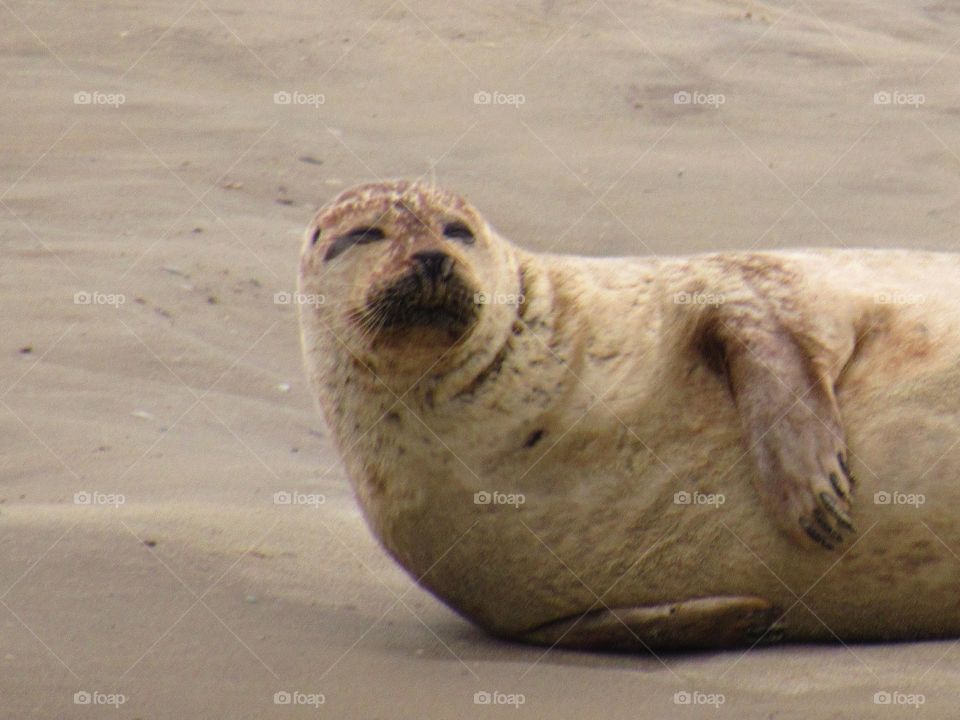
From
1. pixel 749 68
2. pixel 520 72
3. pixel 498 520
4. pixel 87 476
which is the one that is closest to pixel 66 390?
pixel 87 476

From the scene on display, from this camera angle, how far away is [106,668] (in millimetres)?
3582

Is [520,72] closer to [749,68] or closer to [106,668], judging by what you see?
[749,68]

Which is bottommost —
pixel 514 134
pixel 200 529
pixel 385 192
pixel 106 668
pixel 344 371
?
pixel 514 134

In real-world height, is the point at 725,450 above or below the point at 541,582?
above

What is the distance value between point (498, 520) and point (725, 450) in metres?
0.55
